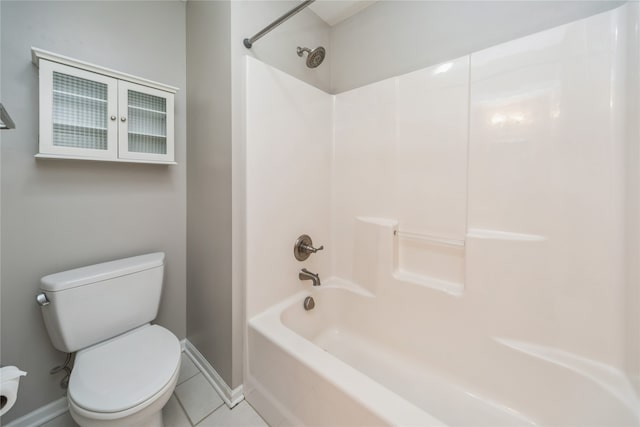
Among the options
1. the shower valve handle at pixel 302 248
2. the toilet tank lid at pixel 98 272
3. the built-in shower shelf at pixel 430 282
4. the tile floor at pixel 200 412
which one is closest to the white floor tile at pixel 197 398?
the tile floor at pixel 200 412

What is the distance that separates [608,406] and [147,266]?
2.17m

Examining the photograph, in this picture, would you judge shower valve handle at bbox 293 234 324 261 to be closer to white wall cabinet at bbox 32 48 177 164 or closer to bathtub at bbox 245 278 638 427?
bathtub at bbox 245 278 638 427

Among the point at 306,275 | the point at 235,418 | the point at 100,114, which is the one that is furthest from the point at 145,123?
the point at 235,418

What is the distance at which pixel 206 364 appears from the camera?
1.49 metres

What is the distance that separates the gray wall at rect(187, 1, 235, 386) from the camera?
1279mm

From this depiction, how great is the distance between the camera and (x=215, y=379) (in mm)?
1408

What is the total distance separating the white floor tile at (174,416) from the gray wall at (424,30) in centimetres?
227

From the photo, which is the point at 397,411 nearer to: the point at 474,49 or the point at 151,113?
the point at 474,49

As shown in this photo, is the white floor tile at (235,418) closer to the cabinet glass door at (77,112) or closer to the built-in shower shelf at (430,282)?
the built-in shower shelf at (430,282)

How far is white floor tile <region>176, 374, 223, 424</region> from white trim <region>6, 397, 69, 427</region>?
54 centimetres

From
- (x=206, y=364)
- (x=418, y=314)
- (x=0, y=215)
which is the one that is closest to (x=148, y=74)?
(x=0, y=215)

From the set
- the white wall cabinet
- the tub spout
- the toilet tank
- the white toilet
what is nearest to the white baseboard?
the white toilet

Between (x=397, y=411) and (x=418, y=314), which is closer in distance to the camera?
(x=397, y=411)

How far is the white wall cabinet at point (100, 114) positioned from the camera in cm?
105
